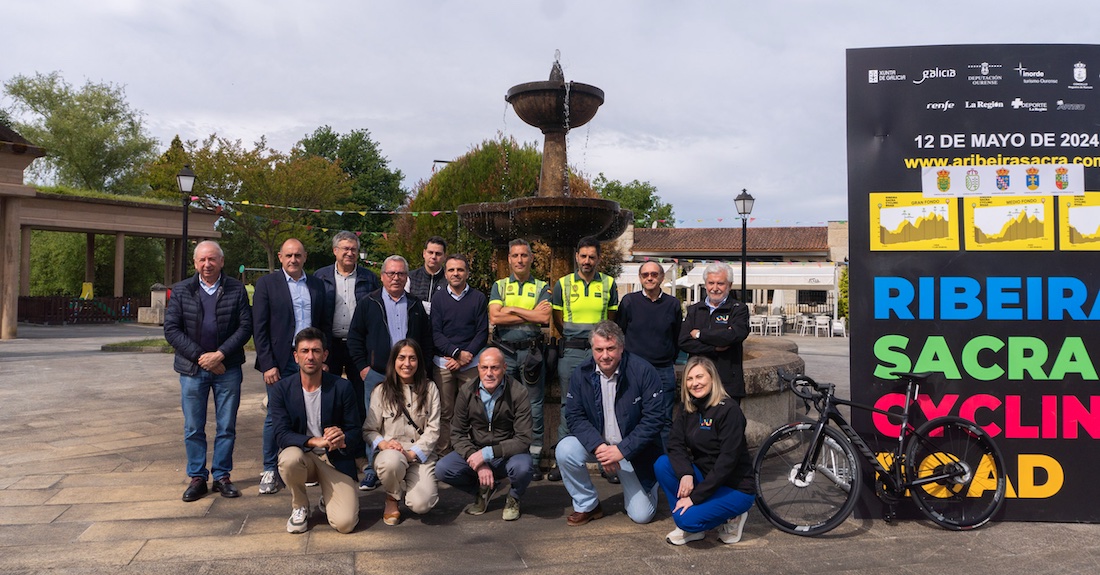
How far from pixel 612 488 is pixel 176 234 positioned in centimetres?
3120

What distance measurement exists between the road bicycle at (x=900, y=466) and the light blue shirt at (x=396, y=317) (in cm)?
260

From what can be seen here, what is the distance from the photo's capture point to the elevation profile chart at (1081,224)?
4918 mm

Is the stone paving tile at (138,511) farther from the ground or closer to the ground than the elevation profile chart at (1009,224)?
closer to the ground

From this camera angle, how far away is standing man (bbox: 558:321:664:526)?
4784 mm

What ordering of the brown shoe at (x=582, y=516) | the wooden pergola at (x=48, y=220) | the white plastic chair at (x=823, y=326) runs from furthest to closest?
the white plastic chair at (x=823, y=326) < the wooden pergola at (x=48, y=220) < the brown shoe at (x=582, y=516)

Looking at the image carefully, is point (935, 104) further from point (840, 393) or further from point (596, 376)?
point (840, 393)

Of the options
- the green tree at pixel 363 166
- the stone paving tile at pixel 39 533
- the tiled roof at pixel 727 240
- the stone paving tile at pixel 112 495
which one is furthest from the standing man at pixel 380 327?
the green tree at pixel 363 166

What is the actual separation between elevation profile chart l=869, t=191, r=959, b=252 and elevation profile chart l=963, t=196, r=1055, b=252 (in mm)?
140

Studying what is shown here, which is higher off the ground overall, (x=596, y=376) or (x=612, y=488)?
(x=596, y=376)

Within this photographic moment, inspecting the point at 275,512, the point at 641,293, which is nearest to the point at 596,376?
the point at 641,293

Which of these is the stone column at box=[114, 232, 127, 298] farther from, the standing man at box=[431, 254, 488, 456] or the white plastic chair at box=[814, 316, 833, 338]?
the standing man at box=[431, 254, 488, 456]

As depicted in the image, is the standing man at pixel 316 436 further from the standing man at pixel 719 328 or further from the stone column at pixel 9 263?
the stone column at pixel 9 263

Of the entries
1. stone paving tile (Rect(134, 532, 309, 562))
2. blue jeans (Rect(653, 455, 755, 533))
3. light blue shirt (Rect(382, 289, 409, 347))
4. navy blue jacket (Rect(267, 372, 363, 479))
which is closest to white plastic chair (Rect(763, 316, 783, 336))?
light blue shirt (Rect(382, 289, 409, 347))

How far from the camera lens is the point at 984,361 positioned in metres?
4.97
